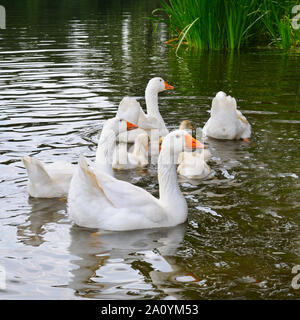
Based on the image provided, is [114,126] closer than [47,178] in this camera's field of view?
No

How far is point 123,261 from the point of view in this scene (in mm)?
5293

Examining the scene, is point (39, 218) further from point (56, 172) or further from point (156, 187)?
point (156, 187)

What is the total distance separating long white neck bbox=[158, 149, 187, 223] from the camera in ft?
19.9

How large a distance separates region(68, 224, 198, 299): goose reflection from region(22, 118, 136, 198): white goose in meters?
0.94

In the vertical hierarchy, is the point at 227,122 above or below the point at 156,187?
above

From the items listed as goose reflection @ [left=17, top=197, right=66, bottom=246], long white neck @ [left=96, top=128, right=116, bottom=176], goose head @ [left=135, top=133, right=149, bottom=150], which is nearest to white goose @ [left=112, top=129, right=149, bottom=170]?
goose head @ [left=135, top=133, right=149, bottom=150]

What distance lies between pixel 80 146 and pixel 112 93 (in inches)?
140

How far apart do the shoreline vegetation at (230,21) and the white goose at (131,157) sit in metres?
7.59

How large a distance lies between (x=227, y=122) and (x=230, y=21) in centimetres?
727

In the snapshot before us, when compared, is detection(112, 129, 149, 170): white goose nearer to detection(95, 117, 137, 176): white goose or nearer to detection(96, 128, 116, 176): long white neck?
detection(95, 117, 137, 176): white goose

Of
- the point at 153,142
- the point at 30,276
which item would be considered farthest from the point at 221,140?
the point at 30,276

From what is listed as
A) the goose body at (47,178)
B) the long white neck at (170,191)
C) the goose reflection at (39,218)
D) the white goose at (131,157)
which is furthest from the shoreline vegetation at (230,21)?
the long white neck at (170,191)

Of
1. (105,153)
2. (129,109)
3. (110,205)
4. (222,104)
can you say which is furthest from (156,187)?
(222,104)

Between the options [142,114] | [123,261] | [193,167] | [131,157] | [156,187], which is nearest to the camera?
[123,261]
